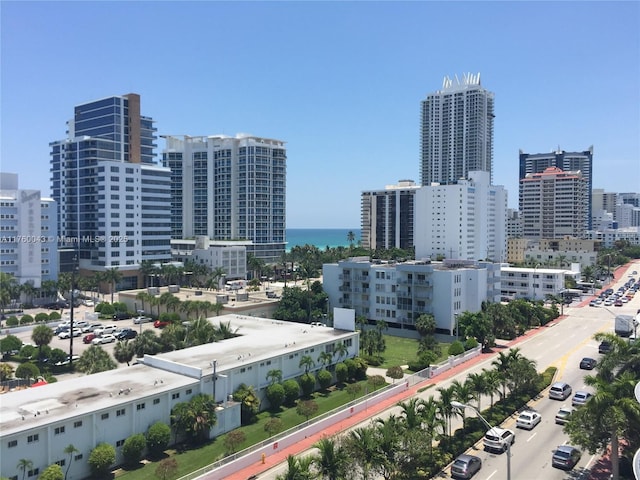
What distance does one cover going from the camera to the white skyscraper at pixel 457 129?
188250 mm

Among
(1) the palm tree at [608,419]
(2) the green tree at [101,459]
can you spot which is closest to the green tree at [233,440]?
(2) the green tree at [101,459]

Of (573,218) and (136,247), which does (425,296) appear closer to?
(136,247)

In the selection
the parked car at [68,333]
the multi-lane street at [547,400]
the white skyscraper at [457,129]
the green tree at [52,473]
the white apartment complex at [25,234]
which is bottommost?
the multi-lane street at [547,400]

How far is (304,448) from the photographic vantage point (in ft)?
109

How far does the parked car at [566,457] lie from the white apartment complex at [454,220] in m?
99.2

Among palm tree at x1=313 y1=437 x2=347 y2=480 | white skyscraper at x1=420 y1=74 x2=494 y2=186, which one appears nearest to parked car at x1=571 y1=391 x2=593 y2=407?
palm tree at x1=313 y1=437 x2=347 y2=480

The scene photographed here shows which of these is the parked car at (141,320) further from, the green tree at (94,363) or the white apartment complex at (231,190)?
the white apartment complex at (231,190)

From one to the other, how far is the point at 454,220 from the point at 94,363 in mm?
107860

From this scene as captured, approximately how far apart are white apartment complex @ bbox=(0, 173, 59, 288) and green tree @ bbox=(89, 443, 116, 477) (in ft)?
244

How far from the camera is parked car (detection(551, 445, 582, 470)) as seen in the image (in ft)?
96.3

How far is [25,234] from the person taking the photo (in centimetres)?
9400

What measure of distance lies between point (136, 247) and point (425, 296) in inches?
2687

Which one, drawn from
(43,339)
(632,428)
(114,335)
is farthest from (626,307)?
(43,339)

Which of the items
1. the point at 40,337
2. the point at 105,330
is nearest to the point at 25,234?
the point at 105,330
